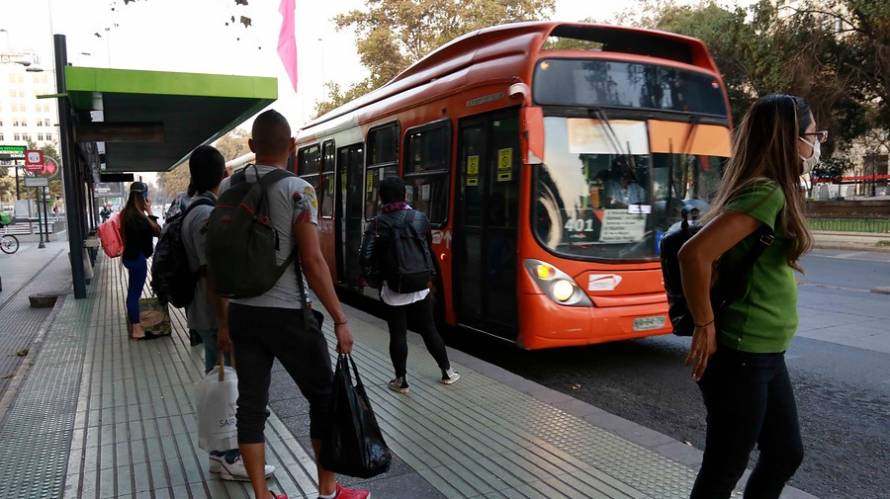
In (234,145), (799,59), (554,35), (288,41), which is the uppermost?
(234,145)

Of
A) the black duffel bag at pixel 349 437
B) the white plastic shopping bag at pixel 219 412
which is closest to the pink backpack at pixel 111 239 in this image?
the white plastic shopping bag at pixel 219 412

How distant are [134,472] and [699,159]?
5.30 metres

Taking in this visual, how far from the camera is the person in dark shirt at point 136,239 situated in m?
6.68

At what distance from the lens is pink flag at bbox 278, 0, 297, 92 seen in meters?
8.94

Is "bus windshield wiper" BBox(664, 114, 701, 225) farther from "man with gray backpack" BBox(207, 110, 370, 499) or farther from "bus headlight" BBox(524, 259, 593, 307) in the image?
"man with gray backpack" BBox(207, 110, 370, 499)

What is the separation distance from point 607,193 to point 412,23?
85.3 feet

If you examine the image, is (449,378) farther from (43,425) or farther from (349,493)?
(43,425)

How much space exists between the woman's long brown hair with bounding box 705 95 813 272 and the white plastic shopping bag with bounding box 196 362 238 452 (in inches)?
100

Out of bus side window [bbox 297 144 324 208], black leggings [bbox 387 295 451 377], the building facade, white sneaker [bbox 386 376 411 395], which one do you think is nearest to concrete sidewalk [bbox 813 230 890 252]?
bus side window [bbox 297 144 324 208]

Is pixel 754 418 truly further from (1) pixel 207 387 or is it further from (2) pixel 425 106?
(2) pixel 425 106

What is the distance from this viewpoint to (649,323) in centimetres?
588

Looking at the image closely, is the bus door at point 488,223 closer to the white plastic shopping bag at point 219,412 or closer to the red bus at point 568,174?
the red bus at point 568,174

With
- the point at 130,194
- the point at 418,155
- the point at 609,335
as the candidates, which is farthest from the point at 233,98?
the point at 609,335

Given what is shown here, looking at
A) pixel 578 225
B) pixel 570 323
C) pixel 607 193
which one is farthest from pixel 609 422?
pixel 607 193
